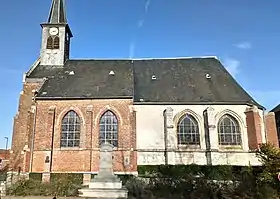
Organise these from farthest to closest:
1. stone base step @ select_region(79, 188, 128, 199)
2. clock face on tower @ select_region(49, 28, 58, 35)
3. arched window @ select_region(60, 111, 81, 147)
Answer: clock face on tower @ select_region(49, 28, 58, 35) < arched window @ select_region(60, 111, 81, 147) < stone base step @ select_region(79, 188, 128, 199)

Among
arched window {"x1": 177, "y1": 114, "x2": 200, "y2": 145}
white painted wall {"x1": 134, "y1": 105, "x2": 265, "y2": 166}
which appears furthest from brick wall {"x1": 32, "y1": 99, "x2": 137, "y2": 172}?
arched window {"x1": 177, "y1": 114, "x2": 200, "y2": 145}

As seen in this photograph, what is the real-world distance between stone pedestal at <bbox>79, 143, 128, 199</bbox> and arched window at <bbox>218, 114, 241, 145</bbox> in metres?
10.5

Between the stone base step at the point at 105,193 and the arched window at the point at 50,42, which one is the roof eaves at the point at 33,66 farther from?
the stone base step at the point at 105,193

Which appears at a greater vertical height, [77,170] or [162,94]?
[162,94]

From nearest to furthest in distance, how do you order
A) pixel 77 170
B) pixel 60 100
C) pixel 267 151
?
pixel 267 151, pixel 77 170, pixel 60 100

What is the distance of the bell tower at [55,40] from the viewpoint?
91.2 ft

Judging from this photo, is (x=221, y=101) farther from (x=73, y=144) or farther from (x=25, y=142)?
(x=25, y=142)

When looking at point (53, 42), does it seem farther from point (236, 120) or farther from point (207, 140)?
point (236, 120)

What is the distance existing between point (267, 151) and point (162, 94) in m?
12.1

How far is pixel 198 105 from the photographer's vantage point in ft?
79.9

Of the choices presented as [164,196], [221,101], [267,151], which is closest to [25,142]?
[164,196]

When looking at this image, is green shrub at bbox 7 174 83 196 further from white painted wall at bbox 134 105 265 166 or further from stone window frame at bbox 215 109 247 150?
stone window frame at bbox 215 109 247 150

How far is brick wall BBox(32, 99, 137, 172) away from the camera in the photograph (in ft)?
73.4

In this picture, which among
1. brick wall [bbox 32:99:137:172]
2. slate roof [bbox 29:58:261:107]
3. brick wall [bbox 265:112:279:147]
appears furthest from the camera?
brick wall [bbox 265:112:279:147]
